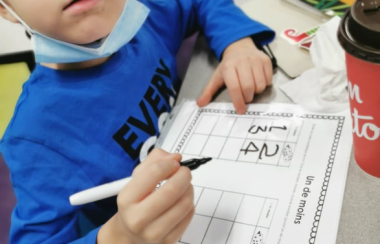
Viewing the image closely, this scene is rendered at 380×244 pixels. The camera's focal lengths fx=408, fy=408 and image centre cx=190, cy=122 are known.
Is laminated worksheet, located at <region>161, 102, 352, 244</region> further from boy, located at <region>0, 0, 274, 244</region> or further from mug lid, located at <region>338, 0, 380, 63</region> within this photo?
mug lid, located at <region>338, 0, 380, 63</region>

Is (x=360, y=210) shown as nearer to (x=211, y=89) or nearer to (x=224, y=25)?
(x=211, y=89)

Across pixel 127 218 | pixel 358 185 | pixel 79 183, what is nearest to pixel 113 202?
pixel 79 183

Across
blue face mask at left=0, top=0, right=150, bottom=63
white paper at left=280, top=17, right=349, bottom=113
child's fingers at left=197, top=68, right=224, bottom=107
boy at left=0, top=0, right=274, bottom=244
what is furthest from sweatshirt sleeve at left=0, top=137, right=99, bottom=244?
white paper at left=280, top=17, right=349, bottom=113

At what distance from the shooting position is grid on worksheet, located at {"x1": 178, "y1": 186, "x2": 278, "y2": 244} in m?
0.44

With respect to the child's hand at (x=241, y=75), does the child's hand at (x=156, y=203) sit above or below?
above

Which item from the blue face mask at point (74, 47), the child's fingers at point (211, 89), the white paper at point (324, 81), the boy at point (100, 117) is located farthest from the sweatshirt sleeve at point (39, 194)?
the white paper at point (324, 81)

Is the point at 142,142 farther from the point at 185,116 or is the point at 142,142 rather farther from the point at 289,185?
the point at 289,185

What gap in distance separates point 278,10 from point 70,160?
0.48m

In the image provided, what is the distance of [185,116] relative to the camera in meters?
0.65

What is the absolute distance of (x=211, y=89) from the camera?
660 mm

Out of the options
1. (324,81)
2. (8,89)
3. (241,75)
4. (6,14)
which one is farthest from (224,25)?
(8,89)

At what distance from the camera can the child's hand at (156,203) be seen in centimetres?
40

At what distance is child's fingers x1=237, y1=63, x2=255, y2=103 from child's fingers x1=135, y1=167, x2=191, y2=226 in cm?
25

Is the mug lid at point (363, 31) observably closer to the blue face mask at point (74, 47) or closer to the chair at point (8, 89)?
the blue face mask at point (74, 47)
